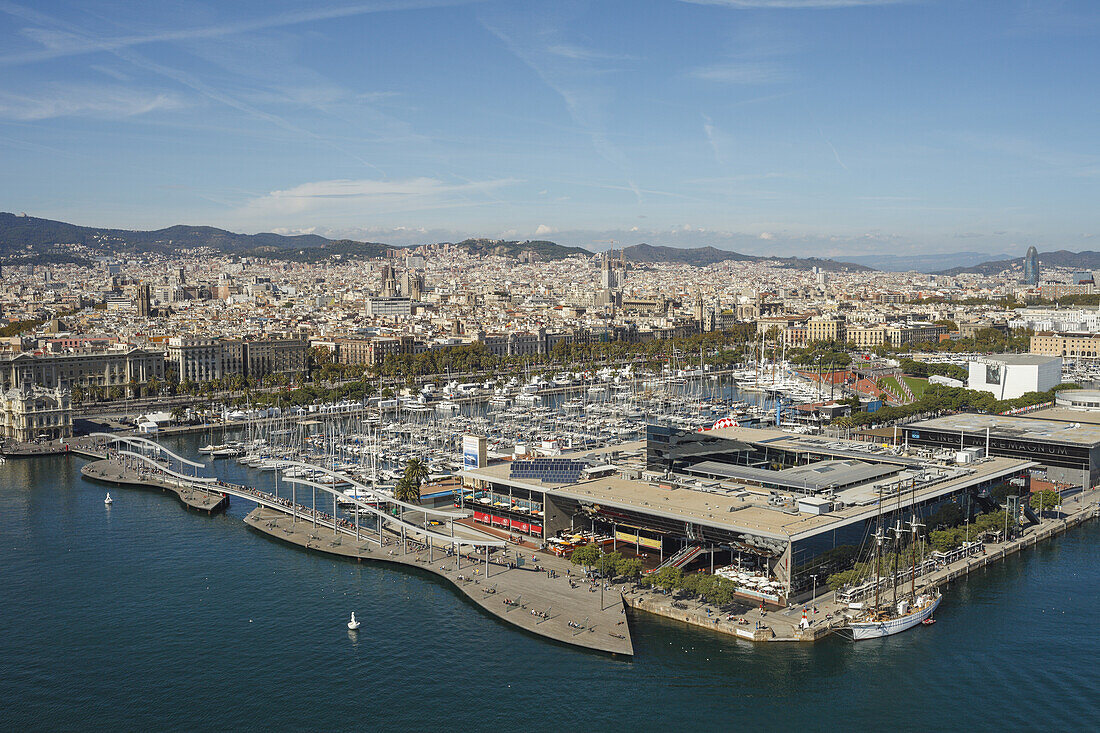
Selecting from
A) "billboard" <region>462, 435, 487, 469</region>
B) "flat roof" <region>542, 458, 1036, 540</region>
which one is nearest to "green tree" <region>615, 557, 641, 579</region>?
"flat roof" <region>542, 458, 1036, 540</region>

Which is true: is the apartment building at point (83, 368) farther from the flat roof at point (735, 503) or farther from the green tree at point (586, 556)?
the green tree at point (586, 556)

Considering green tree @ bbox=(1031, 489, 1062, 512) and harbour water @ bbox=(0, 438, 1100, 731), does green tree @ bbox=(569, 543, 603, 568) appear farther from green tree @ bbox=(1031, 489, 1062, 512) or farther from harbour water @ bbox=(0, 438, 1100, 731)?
green tree @ bbox=(1031, 489, 1062, 512)

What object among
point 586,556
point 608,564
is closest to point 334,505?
point 586,556

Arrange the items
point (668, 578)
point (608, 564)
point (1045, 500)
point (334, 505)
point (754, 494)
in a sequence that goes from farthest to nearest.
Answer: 1. point (334, 505)
2. point (1045, 500)
3. point (754, 494)
4. point (608, 564)
5. point (668, 578)

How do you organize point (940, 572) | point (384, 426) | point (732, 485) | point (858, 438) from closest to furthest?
point (940, 572)
point (732, 485)
point (858, 438)
point (384, 426)

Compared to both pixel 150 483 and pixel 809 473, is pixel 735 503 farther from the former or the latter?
pixel 150 483

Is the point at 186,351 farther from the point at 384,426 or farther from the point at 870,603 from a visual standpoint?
the point at 870,603

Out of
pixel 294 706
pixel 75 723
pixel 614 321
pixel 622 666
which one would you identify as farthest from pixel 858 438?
pixel 614 321

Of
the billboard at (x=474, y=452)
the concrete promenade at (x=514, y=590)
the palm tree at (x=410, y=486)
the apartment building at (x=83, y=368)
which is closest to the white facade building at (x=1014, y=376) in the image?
the billboard at (x=474, y=452)
